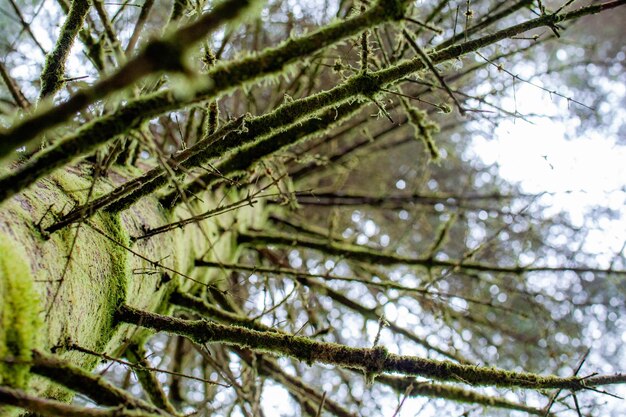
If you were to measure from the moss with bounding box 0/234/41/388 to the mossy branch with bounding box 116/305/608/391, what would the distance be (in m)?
0.42

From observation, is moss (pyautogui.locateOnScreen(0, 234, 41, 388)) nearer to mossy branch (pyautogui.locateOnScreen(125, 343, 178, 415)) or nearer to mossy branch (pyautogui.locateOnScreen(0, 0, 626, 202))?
mossy branch (pyautogui.locateOnScreen(0, 0, 626, 202))

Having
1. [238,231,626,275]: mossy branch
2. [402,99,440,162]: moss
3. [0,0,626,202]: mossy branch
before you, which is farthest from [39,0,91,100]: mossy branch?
[238,231,626,275]: mossy branch

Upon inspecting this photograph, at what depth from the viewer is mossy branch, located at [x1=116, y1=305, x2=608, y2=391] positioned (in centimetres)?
146

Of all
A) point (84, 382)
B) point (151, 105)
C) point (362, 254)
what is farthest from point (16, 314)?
point (362, 254)

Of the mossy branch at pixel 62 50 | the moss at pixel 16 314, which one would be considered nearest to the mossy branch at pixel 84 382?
the moss at pixel 16 314

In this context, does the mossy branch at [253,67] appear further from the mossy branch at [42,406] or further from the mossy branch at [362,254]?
the mossy branch at [362,254]

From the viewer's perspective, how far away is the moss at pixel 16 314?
3.23ft

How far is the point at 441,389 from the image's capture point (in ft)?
6.73

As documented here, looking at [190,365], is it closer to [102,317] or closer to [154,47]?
[102,317]

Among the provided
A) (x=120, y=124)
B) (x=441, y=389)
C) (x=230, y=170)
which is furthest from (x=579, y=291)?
(x=120, y=124)

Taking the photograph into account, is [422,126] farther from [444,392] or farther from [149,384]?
[149,384]

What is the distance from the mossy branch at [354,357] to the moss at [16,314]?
420mm

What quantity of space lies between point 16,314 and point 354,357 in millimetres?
975

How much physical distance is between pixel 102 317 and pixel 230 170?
3.24ft
